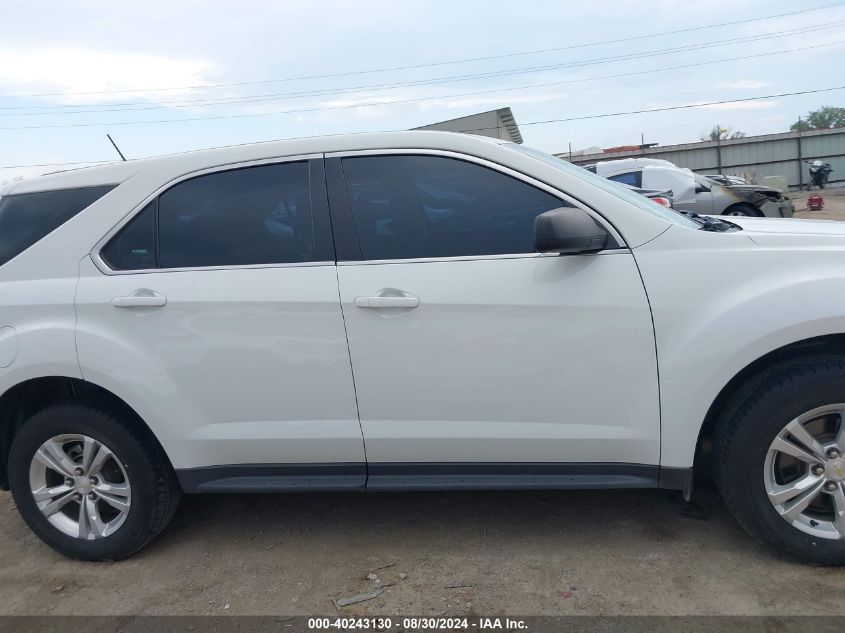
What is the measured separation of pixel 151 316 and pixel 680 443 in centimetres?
231

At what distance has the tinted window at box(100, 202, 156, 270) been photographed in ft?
9.95

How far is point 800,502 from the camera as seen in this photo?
8.54ft

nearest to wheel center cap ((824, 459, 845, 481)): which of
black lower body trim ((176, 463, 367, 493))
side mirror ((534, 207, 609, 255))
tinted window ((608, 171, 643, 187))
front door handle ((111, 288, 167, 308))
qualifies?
side mirror ((534, 207, 609, 255))

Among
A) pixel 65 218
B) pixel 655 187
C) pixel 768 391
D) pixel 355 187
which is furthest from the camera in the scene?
pixel 655 187

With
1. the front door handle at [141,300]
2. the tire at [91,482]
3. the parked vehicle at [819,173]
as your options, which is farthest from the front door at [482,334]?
the parked vehicle at [819,173]

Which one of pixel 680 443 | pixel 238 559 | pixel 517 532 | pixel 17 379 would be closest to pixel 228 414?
pixel 238 559

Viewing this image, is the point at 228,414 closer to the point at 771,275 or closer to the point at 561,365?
the point at 561,365

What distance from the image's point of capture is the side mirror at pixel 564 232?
2.54 meters

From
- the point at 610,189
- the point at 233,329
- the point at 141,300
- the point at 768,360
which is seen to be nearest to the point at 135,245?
the point at 141,300

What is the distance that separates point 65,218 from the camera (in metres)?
3.12

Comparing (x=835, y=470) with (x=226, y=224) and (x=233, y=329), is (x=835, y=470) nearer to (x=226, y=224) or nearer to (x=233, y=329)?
(x=233, y=329)

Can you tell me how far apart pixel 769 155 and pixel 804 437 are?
31.8 m

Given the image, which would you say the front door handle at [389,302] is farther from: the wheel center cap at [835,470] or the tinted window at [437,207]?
the wheel center cap at [835,470]

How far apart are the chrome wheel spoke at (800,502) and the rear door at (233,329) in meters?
1.74
